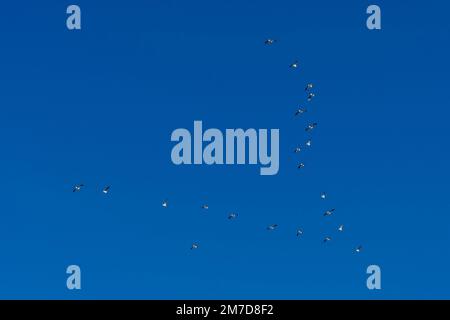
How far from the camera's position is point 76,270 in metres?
19.6
